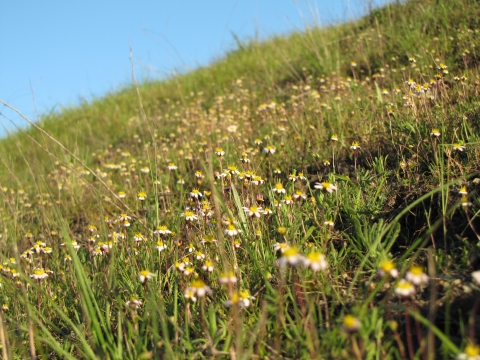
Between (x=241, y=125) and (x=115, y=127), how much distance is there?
9.14 ft

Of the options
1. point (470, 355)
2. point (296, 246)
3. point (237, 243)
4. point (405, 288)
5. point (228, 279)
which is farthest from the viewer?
point (237, 243)

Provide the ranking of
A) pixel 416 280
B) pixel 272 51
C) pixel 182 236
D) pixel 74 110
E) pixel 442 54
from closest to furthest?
pixel 416 280
pixel 182 236
pixel 442 54
pixel 272 51
pixel 74 110

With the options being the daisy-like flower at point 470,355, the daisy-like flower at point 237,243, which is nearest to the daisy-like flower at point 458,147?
the daisy-like flower at point 237,243

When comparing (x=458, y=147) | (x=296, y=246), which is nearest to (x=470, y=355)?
(x=296, y=246)

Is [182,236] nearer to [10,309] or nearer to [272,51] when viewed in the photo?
[10,309]

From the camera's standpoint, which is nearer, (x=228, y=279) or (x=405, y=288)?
(x=405, y=288)

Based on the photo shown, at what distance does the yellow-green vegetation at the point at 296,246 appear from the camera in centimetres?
147

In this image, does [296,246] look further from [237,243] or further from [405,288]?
[405,288]

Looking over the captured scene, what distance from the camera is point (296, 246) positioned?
1.94 meters

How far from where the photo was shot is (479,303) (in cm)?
148

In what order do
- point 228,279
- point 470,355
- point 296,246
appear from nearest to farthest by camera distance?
point 470,355 < point 228,279 < point 296,246

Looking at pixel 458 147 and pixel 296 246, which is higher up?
pixel 458 147

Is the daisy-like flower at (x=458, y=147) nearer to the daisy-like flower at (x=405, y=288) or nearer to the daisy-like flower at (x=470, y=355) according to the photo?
the daisy-like flower at (x=405, y=288)

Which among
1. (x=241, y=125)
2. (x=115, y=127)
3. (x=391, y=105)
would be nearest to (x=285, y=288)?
(x=391, y=105)
